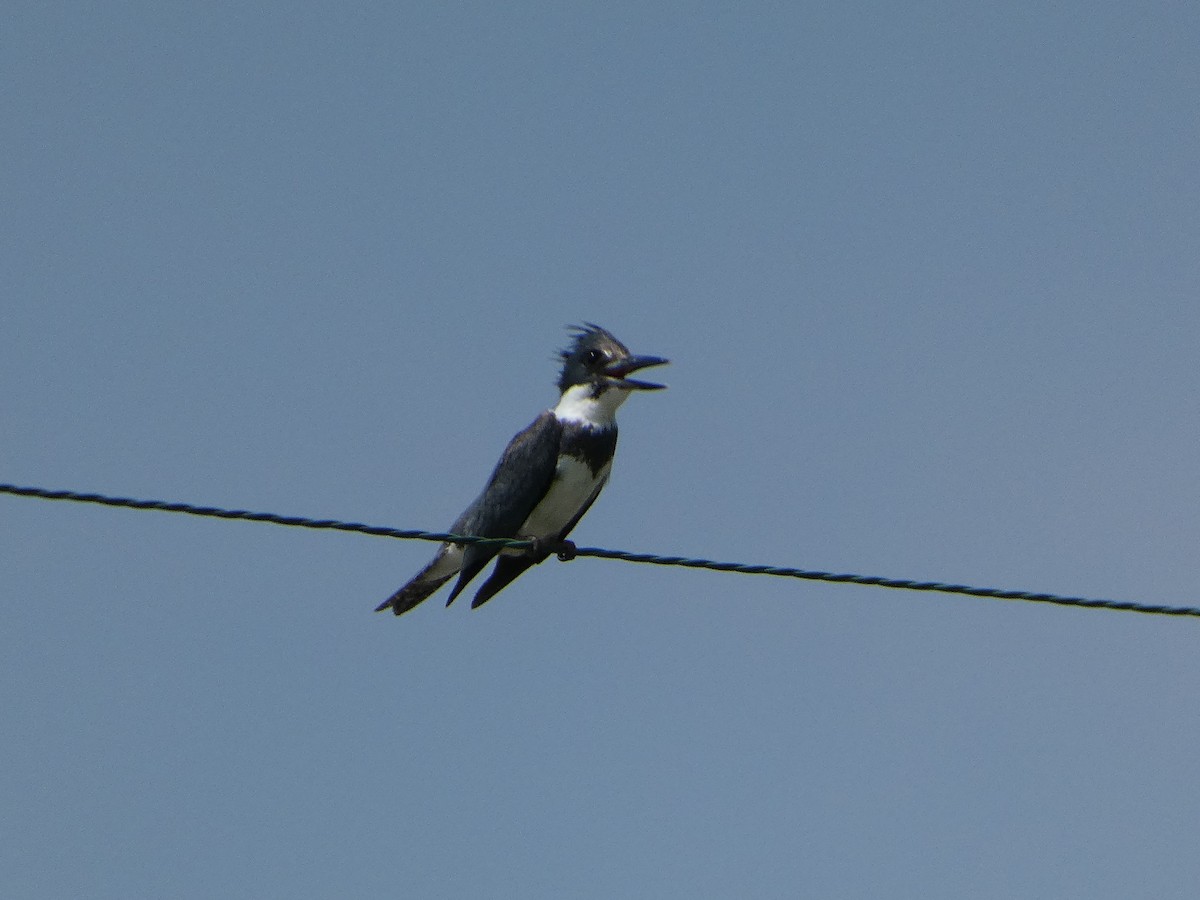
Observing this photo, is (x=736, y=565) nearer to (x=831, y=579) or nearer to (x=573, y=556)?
(x=831, y=579)

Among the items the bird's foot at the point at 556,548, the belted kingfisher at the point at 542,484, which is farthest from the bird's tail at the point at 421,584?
the bird's foot at the point at 556,548

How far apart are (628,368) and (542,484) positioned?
2.11 feet

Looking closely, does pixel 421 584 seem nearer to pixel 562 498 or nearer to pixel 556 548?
pixel 562 498

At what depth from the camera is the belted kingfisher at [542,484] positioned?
6598 millimetres

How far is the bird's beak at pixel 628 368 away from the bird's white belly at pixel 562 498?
35 cm

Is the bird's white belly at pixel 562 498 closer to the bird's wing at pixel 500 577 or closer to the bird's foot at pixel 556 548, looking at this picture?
the bird's wing at pixel 500 577

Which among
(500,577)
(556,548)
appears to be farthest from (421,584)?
(556,548)

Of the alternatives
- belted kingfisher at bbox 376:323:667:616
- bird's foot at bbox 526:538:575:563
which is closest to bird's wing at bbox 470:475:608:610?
belted kingfisher at bbox 376:323:667:616

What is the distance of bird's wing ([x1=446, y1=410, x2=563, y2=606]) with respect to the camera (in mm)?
6512

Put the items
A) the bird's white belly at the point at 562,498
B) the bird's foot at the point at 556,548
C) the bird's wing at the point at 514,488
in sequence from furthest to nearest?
the bird's white belly at the point at 562,498, the bird's wing at the point at 514,488, the bird's foot at the point at 556,548

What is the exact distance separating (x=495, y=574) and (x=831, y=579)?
2.67m

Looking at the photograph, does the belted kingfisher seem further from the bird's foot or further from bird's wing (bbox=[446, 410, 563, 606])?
the bird's foot

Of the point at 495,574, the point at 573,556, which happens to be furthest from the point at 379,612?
the point at 573,556

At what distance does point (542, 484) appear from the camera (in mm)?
6609
